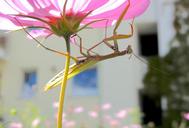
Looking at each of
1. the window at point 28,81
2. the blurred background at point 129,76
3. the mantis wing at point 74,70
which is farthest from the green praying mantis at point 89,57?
the window at point 28,81

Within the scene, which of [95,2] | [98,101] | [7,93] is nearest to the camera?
[95,2]

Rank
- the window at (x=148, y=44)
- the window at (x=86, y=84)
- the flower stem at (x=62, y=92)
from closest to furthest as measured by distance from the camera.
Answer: the flower stem at (x=62, y=92) < the window at (x=86, y=84) < the window at (x=148, y=44)

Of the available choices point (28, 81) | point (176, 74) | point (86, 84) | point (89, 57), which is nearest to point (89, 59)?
point (89, 57)

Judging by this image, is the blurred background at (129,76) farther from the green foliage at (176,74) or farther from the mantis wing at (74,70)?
the mantis wing at (74,70)

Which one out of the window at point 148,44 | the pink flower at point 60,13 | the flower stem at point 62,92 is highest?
the pink flower at point 60,13

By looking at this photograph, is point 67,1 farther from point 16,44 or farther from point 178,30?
point 16,44

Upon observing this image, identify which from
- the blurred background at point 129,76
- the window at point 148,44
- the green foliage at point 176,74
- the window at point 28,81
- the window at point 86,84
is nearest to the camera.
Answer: the green foliage at point 176,74

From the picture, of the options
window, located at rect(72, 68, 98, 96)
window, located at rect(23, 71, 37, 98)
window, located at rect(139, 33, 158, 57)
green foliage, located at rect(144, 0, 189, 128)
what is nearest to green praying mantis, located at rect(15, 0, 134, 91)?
green foliage, located at rect(144, 0, 189, 128)

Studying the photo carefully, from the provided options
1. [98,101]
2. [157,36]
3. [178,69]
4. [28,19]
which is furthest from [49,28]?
[157,36]
